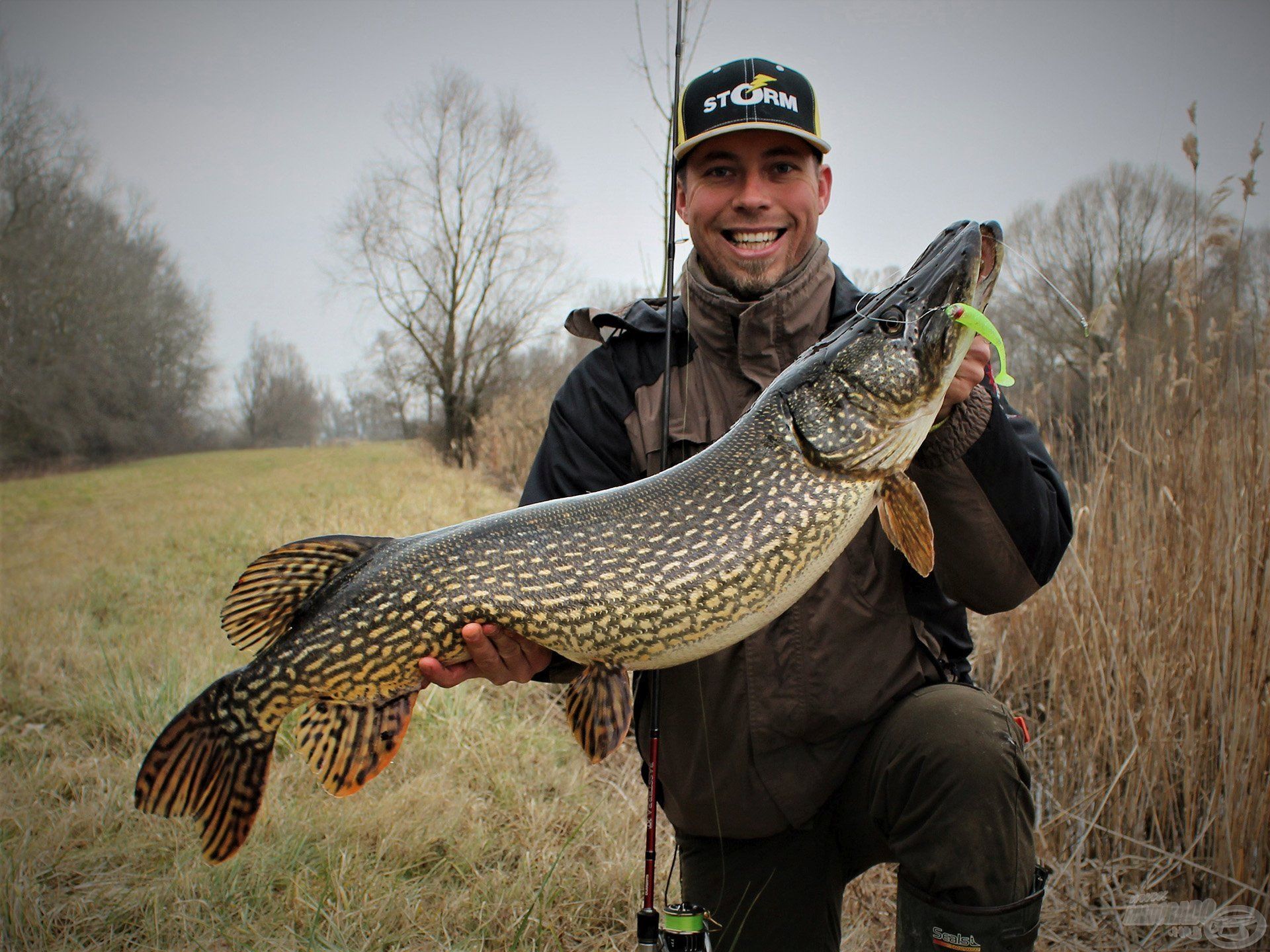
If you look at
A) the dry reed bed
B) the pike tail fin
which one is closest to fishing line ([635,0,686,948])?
the pike tail fin

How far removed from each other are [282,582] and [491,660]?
445 mm

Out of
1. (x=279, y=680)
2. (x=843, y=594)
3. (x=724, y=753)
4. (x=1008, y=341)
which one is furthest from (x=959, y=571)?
(x=1008, y=341)

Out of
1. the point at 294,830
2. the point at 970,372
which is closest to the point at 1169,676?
the point at 970,372

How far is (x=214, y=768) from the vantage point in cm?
142

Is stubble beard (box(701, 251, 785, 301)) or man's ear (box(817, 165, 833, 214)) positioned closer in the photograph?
stubble beard (box(701, 251, 785, 301))

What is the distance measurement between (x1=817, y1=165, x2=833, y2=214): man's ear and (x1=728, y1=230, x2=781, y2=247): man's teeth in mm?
221

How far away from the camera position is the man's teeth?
193 cm

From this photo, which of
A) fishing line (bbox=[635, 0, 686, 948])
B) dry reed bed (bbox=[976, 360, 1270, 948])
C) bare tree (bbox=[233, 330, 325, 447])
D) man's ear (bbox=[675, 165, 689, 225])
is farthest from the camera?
bare tree (bbox=[233, 330, 325, 447])

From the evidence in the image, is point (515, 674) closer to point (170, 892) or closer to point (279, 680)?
point (279, 680)

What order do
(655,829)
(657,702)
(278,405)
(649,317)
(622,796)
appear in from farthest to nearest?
(278,405) < (622,796) < (649,317) < (657,702) < (655,829)

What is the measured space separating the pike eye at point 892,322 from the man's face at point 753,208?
1.61 ft

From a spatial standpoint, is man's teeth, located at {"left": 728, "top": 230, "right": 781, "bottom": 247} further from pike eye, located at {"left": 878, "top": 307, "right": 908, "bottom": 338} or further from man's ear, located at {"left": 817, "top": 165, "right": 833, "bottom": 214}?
pike eye, located at {"left": 878, "top": 307, "right": 908, "bottom": 338}

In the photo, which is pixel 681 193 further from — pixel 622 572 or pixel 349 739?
pixel 349 739

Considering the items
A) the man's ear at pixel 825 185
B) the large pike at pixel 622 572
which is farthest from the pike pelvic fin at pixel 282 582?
the man's ear at pixel 825 185
